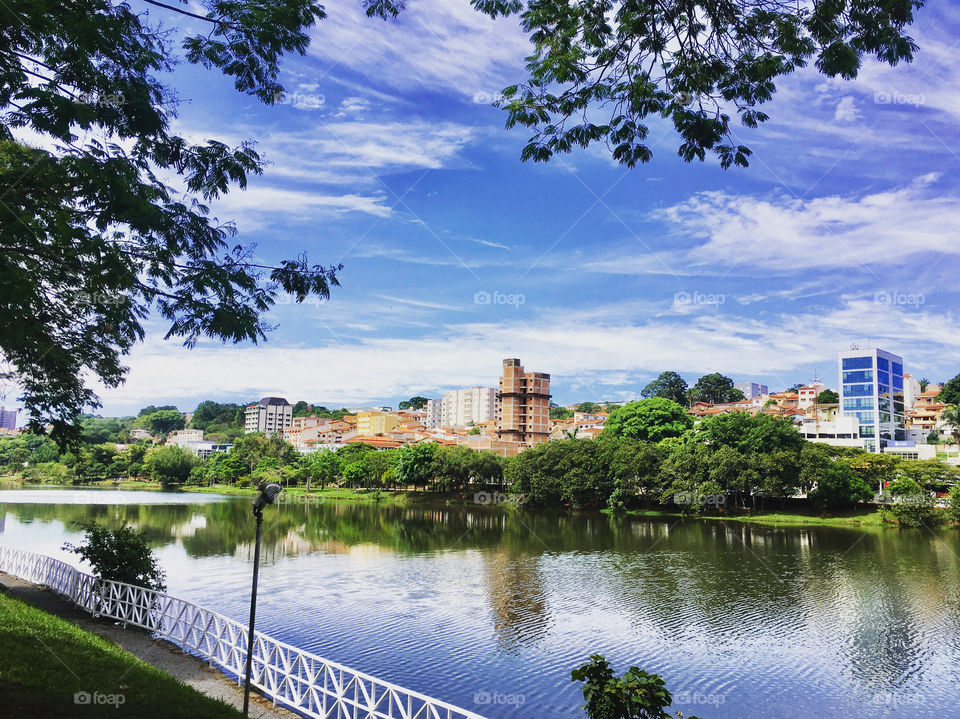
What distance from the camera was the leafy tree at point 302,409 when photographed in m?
185

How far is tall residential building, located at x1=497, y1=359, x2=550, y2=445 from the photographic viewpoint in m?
102

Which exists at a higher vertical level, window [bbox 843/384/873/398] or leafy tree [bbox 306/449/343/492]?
window [bbox 843/384/873/398]

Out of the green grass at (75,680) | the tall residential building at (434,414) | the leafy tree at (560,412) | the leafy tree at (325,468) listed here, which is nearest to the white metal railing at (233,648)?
the green grass at (75,680)

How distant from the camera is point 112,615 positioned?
15.0 m

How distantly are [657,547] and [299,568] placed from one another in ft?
62.7

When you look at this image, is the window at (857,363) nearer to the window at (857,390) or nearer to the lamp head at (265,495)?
the window at (857,390)

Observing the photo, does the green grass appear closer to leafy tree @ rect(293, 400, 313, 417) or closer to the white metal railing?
the white metal railing

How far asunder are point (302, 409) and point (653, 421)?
13596 centimetres

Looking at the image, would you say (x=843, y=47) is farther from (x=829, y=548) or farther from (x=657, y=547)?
(x=829, y=548)

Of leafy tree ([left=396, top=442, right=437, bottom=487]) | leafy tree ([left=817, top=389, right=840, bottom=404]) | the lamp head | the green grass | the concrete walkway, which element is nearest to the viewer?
the green grass

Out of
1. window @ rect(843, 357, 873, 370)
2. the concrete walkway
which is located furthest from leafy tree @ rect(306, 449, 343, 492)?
the concrete walkway

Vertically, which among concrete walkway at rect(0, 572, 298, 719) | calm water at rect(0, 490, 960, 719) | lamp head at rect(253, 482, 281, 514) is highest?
lamp head at rect(253, 482, 281, 514)

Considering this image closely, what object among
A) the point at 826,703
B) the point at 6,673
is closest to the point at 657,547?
the point at 826,703

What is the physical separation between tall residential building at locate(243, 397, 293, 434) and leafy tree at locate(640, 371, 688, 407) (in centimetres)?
9602
